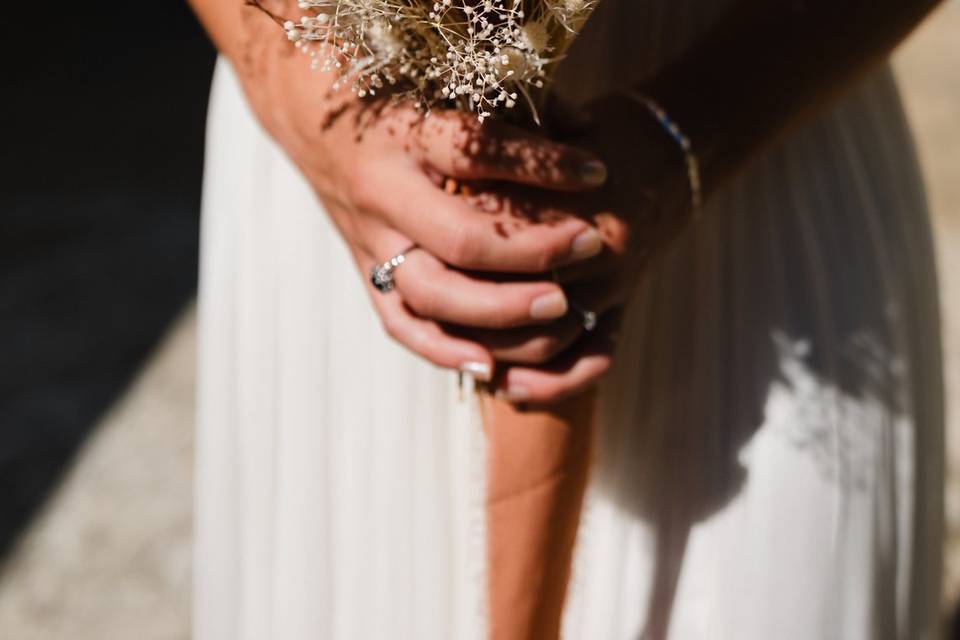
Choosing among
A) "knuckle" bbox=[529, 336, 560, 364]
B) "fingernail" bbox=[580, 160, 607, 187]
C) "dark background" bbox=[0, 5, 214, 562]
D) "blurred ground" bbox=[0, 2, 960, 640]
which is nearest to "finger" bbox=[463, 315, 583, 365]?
"knuckle" bbox=[529, 336, 560, 364]

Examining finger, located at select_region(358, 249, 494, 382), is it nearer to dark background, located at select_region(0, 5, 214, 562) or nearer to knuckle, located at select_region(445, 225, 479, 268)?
knuckle, located at select_region(445, 225, 479, 268)

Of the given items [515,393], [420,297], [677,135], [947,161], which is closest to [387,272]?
[420,297]

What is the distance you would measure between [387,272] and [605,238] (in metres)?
0.19

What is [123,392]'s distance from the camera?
9.70 ft

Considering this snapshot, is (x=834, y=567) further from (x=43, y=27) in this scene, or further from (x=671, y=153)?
(x=43, y=27)

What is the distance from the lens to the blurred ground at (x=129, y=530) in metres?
2.33

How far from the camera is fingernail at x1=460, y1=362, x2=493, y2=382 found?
882 millimetres

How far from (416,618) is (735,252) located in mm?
505

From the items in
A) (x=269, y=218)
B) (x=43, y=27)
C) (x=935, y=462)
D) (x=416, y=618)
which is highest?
(x=269, y=218)

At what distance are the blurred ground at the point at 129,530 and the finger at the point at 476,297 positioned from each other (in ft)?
5.53

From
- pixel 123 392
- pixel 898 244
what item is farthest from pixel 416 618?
pixel 123 392

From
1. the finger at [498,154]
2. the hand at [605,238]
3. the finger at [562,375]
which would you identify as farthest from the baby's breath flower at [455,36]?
the finger at [562,375]

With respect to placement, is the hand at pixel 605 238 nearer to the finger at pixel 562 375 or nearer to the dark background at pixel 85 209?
the finger at pixel 562 375

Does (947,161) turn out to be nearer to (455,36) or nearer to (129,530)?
(129,530)
